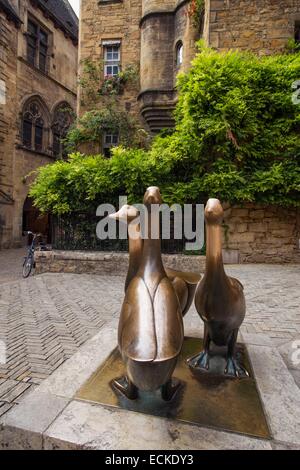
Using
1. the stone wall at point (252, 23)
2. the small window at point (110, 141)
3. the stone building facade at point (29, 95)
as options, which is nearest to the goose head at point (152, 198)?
the stone wall at point (252, 23)

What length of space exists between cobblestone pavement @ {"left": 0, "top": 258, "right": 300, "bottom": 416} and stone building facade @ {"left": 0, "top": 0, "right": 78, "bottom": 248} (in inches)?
453

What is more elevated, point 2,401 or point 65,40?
point 65,40

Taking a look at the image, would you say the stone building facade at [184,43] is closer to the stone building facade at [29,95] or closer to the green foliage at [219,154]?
the green foliage at [219,154]

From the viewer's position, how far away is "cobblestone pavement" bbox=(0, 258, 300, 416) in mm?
2908

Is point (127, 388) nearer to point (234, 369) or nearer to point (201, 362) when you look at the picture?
point (201, 362)

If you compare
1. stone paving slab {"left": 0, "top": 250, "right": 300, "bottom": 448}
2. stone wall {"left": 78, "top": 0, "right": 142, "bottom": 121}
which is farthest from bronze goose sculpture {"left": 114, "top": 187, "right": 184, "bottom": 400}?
stone wall {"left": 78, "top": 0, "right": 142, "bottom": 121}

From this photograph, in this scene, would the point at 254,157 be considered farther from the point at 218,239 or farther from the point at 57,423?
the point at 57,423

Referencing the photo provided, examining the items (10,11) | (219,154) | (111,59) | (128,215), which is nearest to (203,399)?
(128,215)

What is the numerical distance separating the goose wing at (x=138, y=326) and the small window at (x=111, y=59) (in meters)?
15.7

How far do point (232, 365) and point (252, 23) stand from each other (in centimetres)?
1163

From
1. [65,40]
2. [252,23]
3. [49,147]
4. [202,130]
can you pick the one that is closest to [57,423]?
[202,130]

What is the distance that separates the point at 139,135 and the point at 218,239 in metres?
13.1

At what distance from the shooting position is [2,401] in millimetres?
2357

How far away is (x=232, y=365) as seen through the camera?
93.3 inches
